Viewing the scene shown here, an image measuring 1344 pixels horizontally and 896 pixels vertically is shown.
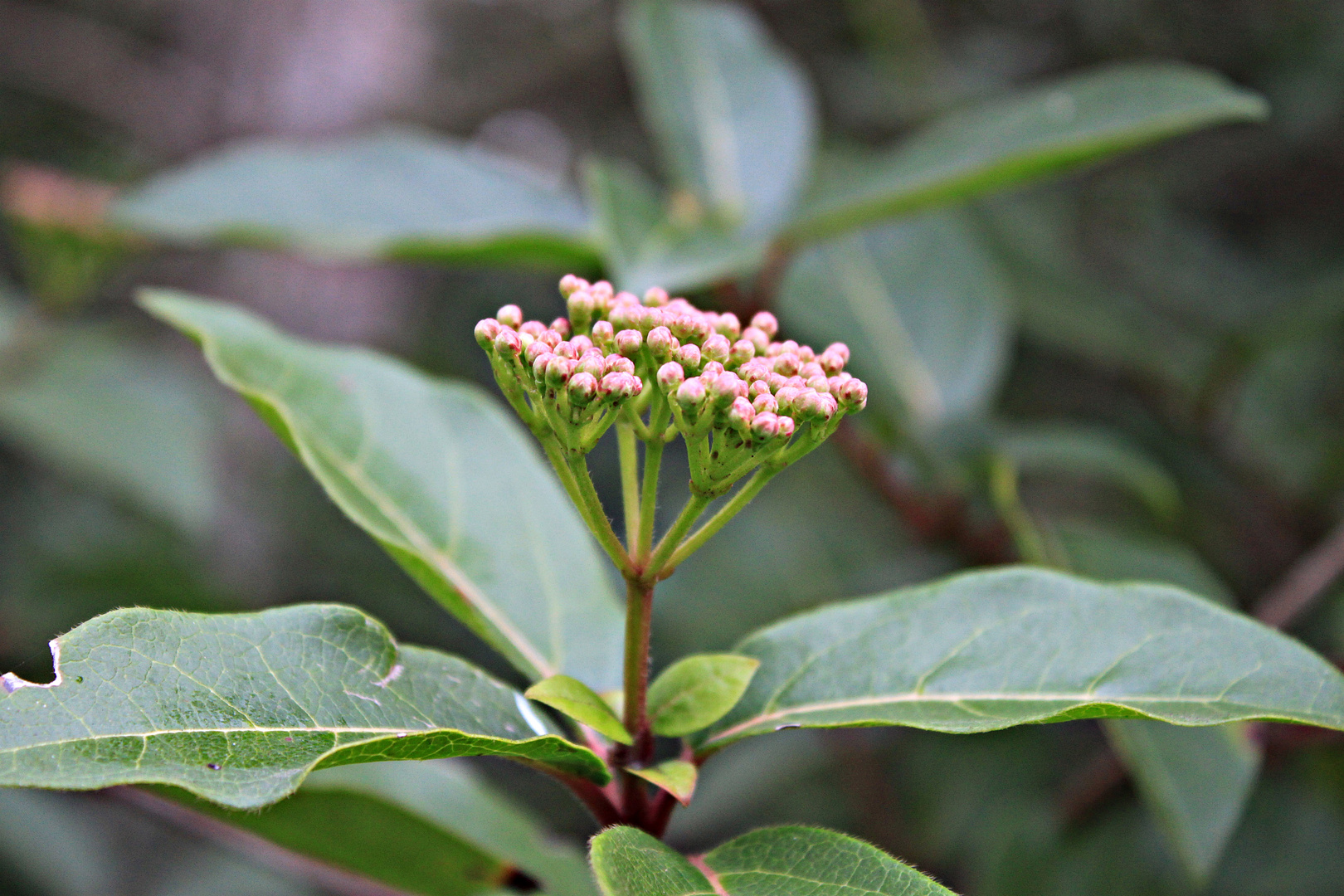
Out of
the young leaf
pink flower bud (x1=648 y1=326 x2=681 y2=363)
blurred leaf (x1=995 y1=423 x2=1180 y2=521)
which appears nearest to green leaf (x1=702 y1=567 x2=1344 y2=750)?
the young leaf

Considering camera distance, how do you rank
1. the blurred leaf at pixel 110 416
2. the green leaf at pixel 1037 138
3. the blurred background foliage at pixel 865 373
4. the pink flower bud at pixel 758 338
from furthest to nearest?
1. the blurred leaf at pixel 110 416
2. the blurred background foliage at pixel 865 373
3. the green leaf at pixel 1037 138
4. the pink flower bud at pixel 758 338

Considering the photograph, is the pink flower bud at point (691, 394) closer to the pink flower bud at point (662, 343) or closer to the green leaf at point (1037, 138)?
the pink flower bud at point (662, 343)

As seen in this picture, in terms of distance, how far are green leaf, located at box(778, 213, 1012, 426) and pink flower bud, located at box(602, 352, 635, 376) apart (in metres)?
1.36

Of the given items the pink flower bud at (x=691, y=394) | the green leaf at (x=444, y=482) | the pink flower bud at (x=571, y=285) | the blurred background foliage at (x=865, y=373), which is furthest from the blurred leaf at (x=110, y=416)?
the pink flower bud at (x=691, y=394)

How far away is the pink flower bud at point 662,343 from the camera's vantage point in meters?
0.96

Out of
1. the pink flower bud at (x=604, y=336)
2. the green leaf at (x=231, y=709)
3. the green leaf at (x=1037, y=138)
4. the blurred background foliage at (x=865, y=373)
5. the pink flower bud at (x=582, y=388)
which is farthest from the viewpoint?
the blurred background foliage at (x=865, y=373)

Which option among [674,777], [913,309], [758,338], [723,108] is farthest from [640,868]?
[723,108]

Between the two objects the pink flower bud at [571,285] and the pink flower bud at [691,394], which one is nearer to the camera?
the pink flower bud at [691,394]

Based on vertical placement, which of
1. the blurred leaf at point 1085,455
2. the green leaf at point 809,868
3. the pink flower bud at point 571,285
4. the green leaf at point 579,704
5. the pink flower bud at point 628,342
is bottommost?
the blurred leaf at point 1085,455

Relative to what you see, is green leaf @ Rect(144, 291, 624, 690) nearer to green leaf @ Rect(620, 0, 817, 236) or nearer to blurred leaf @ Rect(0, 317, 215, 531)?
green leaf @ Rect(620, 0, 817, 236)

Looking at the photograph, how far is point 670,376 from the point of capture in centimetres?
95

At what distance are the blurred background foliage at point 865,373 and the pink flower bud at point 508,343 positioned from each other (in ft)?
2.64

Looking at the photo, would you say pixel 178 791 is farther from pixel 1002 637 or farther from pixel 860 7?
pixel 860 7

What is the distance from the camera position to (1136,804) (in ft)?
7.27
